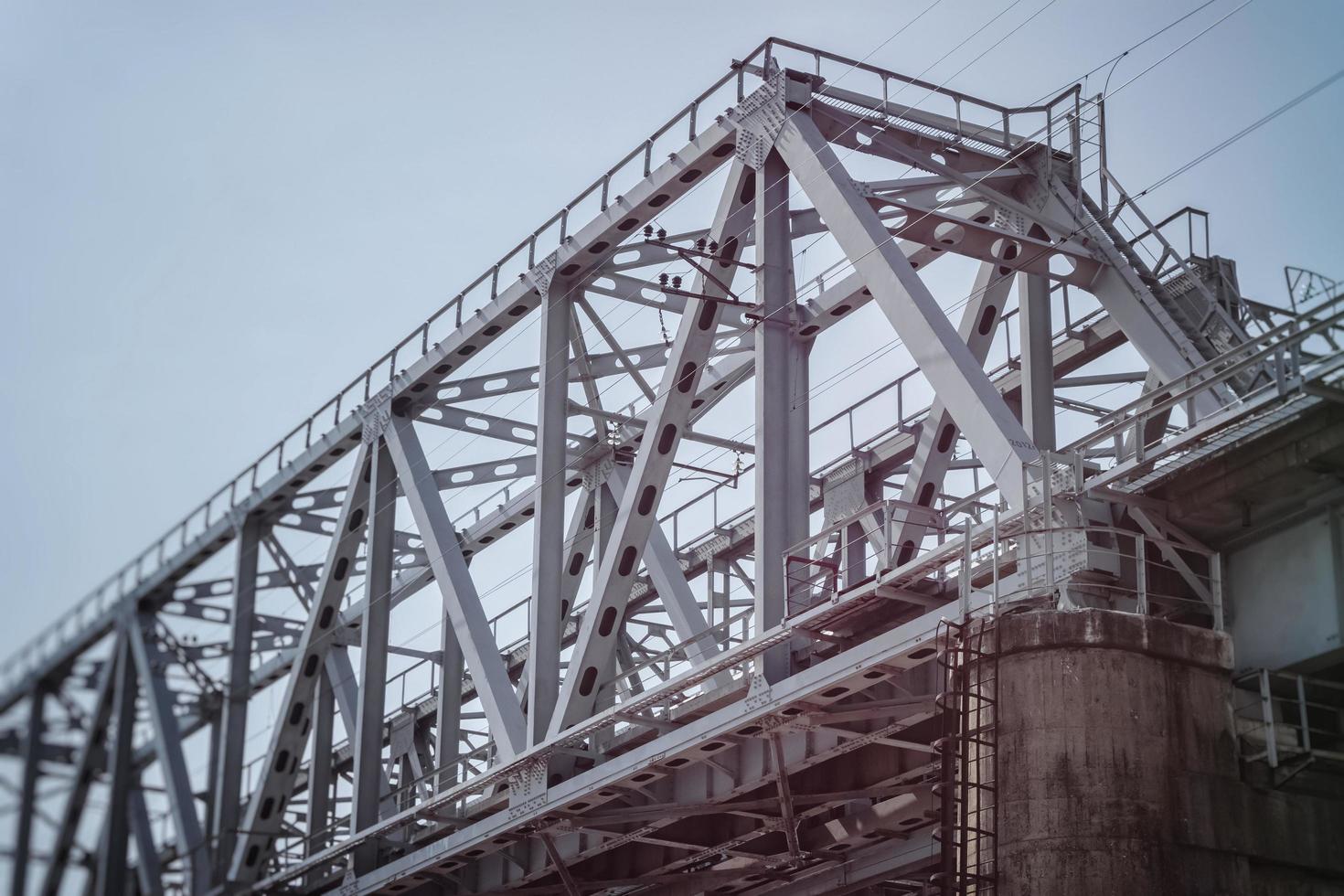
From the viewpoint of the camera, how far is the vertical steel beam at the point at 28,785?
2402 inches

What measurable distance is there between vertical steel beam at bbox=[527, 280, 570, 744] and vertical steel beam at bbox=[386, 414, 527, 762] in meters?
0.56

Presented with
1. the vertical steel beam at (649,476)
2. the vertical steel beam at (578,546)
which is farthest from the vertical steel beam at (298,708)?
the vertical steel beam at (649,476)

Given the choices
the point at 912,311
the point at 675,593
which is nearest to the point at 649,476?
the point at 675,593

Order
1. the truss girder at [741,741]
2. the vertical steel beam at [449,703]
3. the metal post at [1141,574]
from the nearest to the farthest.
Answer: the metal post at [1141,574] < the truss girder at [741,741] < the vertical steel beam at [449,703]

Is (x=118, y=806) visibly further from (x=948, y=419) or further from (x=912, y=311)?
(x=912, y=311)

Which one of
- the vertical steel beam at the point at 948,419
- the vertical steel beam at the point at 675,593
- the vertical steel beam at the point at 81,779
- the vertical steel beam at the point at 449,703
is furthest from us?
the vertical steel beam at the point at 81,779

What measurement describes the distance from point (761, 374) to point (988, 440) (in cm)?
638

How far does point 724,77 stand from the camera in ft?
119

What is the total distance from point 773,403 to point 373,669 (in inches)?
610

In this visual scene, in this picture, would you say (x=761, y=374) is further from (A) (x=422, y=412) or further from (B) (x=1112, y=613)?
(A) (x=422, y=412)

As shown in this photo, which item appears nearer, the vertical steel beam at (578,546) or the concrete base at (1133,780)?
the concrete base at (1133,780)

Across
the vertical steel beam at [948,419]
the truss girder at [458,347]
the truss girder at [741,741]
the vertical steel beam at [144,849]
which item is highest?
the truss girder at [458,347]

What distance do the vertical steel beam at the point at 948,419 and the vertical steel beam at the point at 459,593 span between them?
8034 mm

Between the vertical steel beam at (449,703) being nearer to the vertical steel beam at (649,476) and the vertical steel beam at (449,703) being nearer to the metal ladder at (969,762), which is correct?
the vertical steel beam at (649,476)
